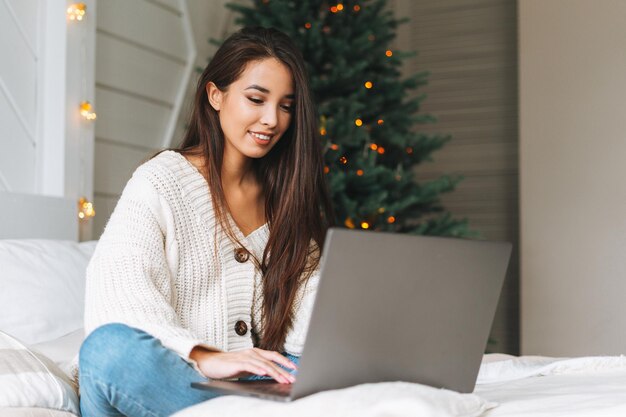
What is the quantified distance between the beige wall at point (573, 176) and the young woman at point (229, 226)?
84.2 inches

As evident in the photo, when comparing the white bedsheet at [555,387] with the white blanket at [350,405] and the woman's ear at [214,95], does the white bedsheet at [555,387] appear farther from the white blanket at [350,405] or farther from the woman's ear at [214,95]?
the woman's ear at [214,95]

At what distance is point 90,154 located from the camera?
2896 mm

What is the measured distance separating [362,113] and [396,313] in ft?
7.57

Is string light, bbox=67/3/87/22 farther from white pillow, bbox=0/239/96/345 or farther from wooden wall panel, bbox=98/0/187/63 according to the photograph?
white pillow, bbox=0/239/96/345

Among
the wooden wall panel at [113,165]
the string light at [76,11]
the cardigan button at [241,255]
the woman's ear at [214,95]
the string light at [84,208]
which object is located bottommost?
the cardigan button at [241,255]

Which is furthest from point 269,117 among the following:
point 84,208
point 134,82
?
point 134,82

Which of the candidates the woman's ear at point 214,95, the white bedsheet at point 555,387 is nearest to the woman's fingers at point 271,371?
the white bedsheet at point 555,387

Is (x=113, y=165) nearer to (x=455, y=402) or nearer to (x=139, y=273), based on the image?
(x=139, y=273)

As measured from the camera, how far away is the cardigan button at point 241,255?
1.83 m

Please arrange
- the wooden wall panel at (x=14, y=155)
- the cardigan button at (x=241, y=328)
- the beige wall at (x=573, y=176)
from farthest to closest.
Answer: the beige wall at (x=573, y=176) < the wooden wall panel at (x=14, y=155) < the cardigan button at (x=241, y=328)

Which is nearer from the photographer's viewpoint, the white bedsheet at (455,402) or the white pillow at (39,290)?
the white bedsheet at (455,402)

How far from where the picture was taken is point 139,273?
154 centimetres

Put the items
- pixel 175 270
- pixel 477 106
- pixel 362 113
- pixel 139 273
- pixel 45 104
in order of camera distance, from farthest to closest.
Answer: pixel 477 106 < pixel 362 113 < pixel 45 104 < pixel 175 270 < pixel 139 273

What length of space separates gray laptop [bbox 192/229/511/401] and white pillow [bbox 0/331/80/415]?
35cm
